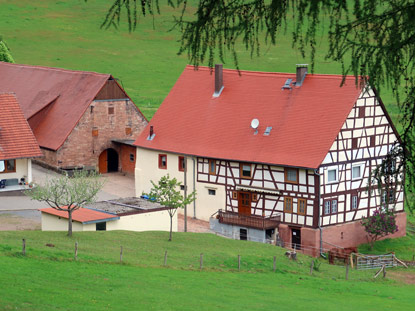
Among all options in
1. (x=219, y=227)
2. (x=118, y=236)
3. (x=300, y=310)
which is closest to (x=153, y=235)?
(x=118, y=236)

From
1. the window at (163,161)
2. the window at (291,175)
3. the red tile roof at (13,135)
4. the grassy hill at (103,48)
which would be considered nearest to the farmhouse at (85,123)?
the red tile roof at (13,135)

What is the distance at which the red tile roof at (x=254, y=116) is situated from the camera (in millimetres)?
45969

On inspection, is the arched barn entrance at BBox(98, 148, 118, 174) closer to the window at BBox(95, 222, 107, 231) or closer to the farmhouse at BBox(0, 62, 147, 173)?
the farmhouse at BBox(0, 62, 147, 173)

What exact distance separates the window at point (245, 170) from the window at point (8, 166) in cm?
1201

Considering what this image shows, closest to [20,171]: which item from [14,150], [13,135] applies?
[14,150]

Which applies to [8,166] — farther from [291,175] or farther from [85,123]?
[291,175]

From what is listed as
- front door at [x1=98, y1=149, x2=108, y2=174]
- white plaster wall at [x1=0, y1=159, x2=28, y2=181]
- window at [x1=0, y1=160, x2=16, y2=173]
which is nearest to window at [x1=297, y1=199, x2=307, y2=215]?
white plaster wall at [x1=0, y1=159, x2=28, y2=181]

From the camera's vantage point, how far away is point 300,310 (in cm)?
2959

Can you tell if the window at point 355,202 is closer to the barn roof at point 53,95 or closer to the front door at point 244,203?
the front door at point 244,203

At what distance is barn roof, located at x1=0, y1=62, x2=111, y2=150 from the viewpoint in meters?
58.7

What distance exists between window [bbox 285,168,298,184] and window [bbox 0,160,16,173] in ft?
47.6

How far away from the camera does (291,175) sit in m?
45.8

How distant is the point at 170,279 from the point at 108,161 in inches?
1118

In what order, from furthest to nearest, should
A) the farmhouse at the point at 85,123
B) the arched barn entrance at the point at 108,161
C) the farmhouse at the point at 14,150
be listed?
1. the arched barn entrance at the point at 108,161
2. the farmhouse at the point at 85,123
3. the farmhouse at the point at 14,150
